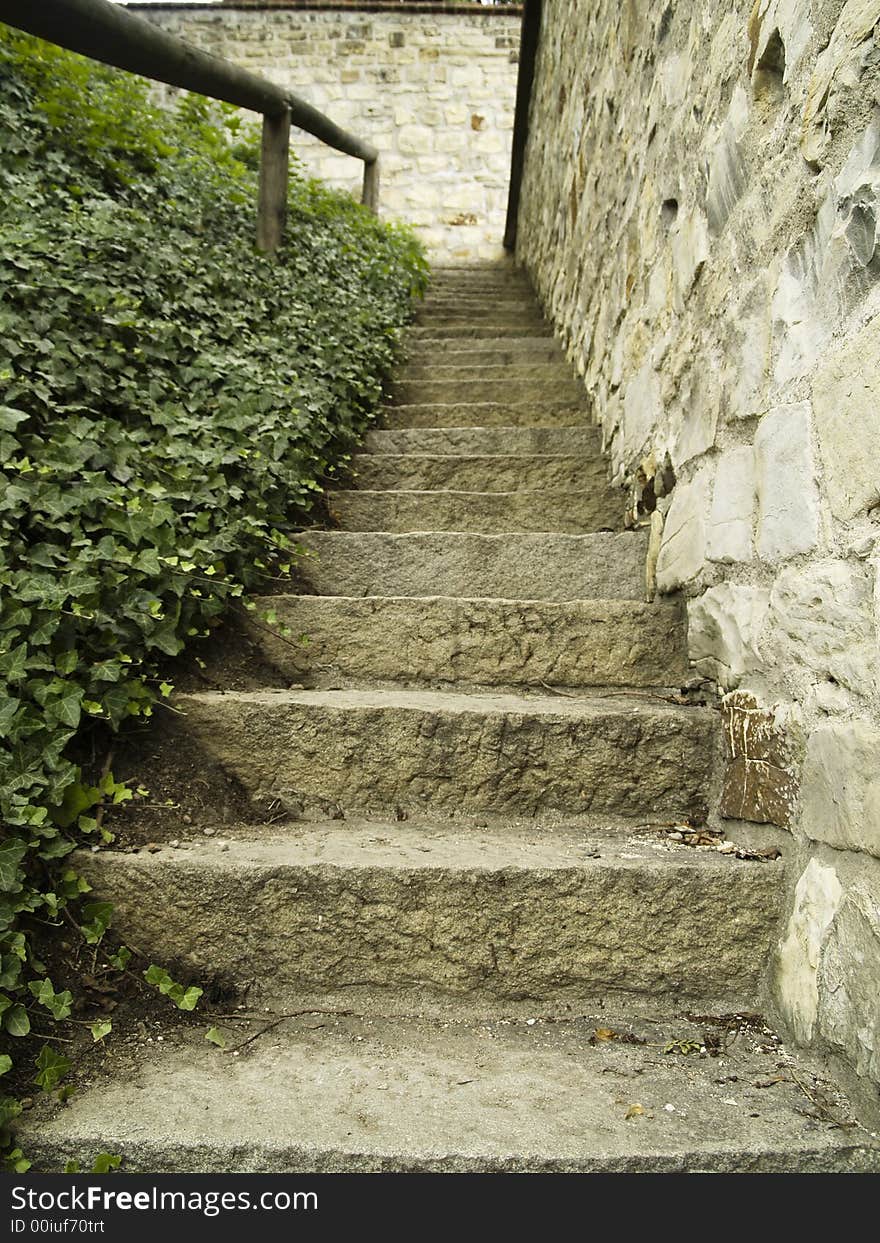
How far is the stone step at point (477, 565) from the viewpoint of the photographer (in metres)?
2.45

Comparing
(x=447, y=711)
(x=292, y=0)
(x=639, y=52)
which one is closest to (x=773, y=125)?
(x=447, y=711)

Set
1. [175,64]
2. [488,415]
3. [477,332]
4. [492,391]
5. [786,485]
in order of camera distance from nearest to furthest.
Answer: [786,485]
[175,64]
[488,415]
[492,391]
[477,332]

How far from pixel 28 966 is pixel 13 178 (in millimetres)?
3023

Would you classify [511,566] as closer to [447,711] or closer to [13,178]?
[447,711]

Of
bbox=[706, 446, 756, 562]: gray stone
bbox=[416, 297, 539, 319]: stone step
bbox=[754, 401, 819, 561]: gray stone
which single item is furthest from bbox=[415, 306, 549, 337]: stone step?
bbox=[754, 401, 819, 561]: gray stone

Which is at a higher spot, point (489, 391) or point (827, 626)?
point (489, 391)

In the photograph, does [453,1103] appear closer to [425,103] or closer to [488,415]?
[488,415]

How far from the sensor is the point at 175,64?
136 inches

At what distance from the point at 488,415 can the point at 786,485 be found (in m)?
2.21

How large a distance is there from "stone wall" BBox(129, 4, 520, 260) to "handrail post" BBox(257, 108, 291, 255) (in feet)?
14.6

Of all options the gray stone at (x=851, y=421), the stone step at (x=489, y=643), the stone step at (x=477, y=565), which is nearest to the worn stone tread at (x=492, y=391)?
the stone step at (x=477, y=565)

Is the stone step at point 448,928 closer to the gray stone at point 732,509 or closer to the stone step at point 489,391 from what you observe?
the gray stone at point 732,509

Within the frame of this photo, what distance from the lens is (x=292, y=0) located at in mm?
8703

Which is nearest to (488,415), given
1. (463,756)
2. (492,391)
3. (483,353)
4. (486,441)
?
(492,391)
